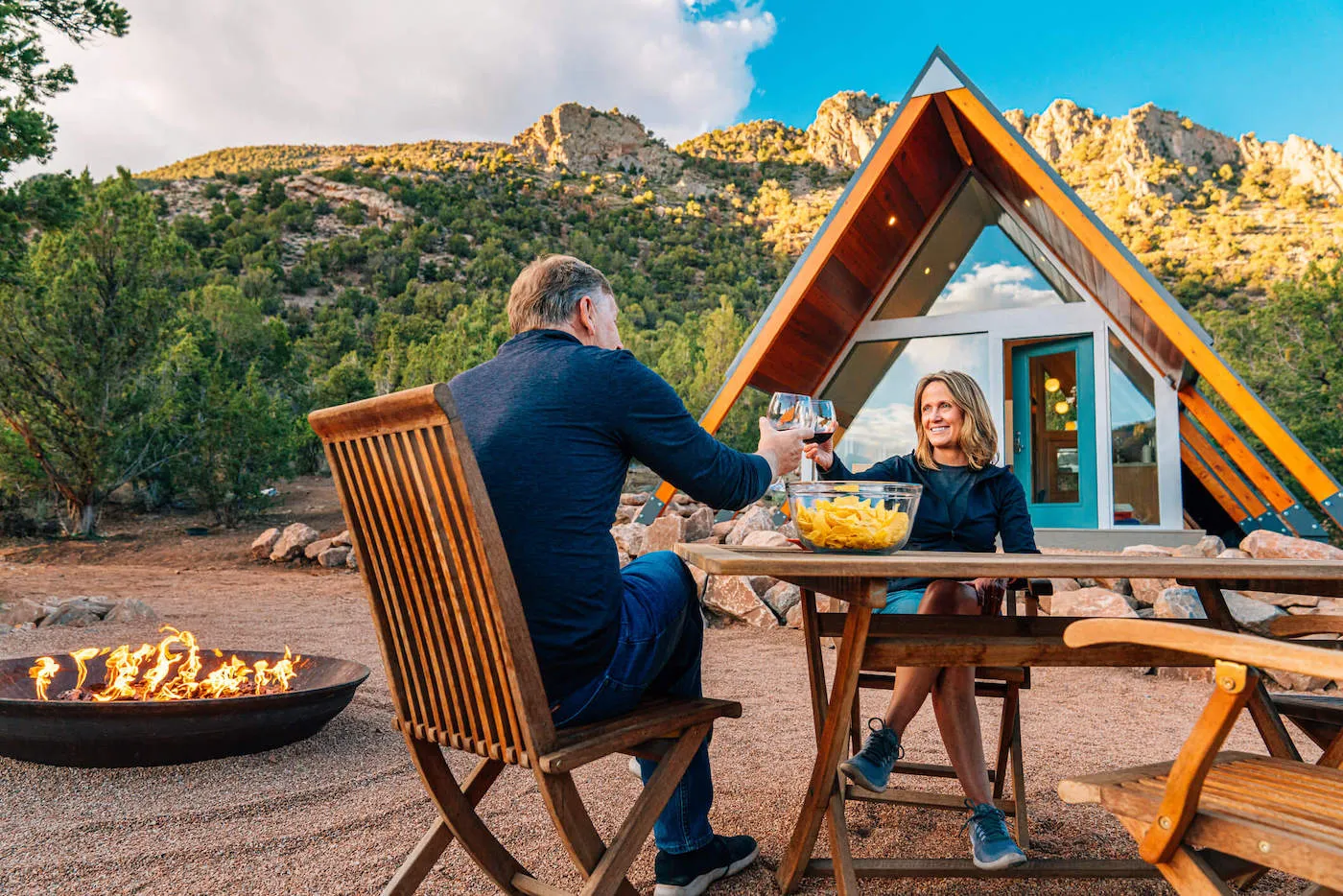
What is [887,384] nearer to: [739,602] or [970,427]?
[739,602]

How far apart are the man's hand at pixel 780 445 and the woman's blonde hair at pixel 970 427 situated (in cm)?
106

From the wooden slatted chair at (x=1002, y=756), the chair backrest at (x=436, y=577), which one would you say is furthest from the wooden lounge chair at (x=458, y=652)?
the wooden slatted chair at (x=1002, y=756)

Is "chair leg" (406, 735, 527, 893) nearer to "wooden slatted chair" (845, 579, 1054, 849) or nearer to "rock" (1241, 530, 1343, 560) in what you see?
"wooden slatted chair" (845, 579, 1054, 849)

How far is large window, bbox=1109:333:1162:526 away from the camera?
830 centimetres

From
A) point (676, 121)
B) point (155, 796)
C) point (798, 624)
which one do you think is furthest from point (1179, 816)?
point (676, 121)

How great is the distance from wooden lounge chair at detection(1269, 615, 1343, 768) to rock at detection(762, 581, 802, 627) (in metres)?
4.50

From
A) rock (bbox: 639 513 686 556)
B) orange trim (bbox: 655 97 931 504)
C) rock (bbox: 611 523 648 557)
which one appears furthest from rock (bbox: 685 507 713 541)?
orange trim (bbox: 655 97 931 504)

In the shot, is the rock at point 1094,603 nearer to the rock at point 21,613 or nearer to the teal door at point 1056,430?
the teal door at point 1056,430

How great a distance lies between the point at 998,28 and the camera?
55.5 m

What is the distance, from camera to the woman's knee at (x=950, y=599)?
2.42 metres

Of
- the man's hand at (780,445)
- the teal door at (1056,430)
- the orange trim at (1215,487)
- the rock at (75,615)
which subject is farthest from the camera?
the orange trim at (1215,487)

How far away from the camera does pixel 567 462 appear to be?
1.62m

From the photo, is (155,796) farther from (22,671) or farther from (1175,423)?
(1175,423)

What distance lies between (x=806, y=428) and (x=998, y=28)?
64529 millimetres
